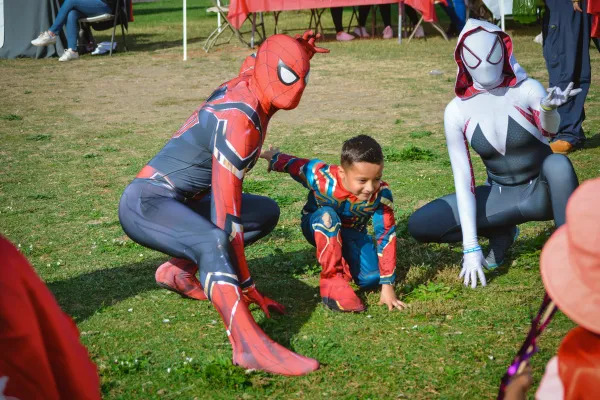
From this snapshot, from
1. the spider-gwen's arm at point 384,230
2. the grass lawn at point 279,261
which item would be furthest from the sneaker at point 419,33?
the spider-gwen's arm at point 384,230

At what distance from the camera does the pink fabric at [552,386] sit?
201cm

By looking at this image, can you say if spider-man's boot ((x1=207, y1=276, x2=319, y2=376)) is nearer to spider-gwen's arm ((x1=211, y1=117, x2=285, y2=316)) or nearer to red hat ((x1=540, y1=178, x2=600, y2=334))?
spider-gwen's arm ((x1=211, y1=117, x2=285, y2=316))

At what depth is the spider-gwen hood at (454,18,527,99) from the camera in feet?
14.7

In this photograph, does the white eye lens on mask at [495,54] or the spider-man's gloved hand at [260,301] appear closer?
the spider-man's gloved hand at [260,301]

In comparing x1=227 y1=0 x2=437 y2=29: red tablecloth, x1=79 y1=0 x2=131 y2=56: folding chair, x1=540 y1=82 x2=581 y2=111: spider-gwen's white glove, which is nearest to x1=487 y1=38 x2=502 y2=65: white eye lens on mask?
x1=540 y1=82 x2=581 y2=111: spider-gwen's white glove

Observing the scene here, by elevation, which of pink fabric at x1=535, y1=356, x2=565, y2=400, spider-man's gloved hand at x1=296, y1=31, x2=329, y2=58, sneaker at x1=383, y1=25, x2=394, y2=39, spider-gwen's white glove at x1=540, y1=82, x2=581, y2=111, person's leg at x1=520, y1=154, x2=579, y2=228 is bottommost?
sneaker at x1=383, y1=25, x2=394, y2=39

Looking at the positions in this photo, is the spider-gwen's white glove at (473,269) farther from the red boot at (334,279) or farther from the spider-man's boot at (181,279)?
the spider-man's boot at (181,279)

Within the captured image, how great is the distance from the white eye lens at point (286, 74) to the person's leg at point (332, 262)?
78 centimetres

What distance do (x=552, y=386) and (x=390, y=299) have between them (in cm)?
231

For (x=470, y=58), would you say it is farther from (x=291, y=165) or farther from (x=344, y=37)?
(x=344, y=37)

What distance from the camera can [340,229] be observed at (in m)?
4.49

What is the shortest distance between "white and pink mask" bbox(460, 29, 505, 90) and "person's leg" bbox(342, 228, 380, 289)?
3.70 feet

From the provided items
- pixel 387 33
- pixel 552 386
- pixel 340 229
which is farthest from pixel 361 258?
pixel 387 33

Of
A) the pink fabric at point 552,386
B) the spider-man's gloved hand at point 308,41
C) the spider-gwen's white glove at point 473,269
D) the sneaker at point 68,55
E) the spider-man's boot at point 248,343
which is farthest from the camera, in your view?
the sneaker at point 68,55
